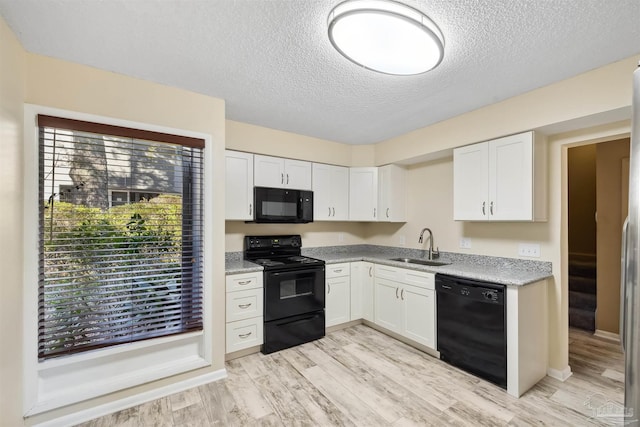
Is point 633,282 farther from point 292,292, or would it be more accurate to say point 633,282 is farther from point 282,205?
point 282,205

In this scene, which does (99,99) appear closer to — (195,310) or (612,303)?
(195,310)

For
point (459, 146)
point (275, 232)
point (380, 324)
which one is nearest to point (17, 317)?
point (275, 232)

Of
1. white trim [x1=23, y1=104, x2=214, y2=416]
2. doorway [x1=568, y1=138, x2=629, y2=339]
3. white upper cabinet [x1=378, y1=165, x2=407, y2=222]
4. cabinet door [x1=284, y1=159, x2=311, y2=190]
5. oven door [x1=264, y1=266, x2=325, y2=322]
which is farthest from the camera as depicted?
white upper cabinet [x1=378, y1=165, x2=407, y2=222]

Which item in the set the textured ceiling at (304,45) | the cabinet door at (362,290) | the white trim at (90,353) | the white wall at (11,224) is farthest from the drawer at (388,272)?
the white wall at (11,224)

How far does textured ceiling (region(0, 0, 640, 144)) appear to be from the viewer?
1.47 metres

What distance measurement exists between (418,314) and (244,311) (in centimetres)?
175

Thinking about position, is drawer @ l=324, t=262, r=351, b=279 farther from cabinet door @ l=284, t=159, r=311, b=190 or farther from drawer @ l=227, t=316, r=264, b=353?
cabinet door @ l=284, t=159, r=311, b=190

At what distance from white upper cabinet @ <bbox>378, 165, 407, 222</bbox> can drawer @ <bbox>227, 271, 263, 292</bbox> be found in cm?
187

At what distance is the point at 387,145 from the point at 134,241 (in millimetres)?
3075

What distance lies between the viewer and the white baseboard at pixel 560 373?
8.09 ft

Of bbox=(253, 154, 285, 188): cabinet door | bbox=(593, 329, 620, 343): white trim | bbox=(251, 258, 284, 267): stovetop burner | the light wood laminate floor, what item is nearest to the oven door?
bbox=(251, 258, 284, 267): stovetop burner

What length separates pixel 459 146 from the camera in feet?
9.68

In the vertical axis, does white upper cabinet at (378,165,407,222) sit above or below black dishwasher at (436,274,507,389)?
above

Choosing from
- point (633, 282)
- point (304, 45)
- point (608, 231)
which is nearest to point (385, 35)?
point (304, 45)
